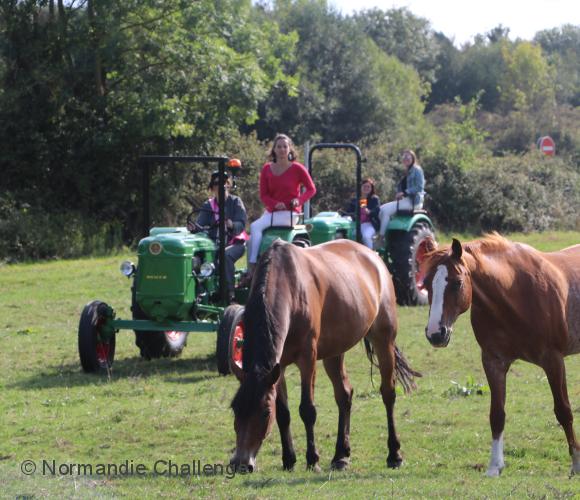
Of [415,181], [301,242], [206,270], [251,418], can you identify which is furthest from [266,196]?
[415,181]

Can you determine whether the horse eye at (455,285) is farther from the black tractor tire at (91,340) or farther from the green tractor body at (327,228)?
the green tractor body at (327,228)

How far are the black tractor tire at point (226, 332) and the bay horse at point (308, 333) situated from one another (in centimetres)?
196

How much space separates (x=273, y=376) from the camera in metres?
6.62

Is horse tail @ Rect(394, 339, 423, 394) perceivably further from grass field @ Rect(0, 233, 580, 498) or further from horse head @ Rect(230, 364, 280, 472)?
horse head @ Rect(230, 364, 280, 472)

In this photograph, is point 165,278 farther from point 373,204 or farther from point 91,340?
point 373,204

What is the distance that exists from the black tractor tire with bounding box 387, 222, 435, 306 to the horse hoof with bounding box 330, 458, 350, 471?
31.3ft

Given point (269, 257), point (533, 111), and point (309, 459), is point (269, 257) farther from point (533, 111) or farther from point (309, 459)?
point (533, 111)

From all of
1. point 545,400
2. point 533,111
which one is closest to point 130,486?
point 545,400

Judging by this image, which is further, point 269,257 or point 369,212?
point 369,212

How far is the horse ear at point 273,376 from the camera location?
6.58 meters

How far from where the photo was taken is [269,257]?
7.54m

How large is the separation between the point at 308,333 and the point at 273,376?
0.90 meters

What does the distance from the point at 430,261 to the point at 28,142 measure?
1904 centimetres

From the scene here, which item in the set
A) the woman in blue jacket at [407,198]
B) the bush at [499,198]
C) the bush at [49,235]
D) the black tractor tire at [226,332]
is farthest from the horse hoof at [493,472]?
the bush at [499,198]
